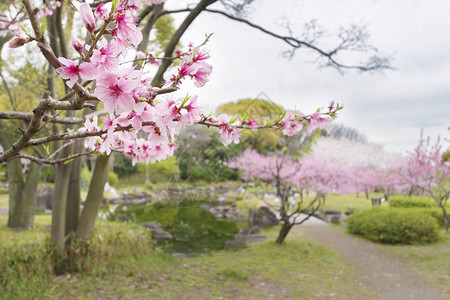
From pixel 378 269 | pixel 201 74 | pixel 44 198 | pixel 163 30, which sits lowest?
pixel 378 269

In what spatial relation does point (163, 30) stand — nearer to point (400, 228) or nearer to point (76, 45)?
point (400, 228)

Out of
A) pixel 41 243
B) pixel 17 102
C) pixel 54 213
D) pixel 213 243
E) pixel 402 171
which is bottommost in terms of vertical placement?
pixel 213 243

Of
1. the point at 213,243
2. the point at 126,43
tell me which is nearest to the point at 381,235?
the point at 213,243

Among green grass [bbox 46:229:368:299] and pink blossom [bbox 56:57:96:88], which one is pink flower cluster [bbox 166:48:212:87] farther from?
green grass [bbox 46:229:368:299]

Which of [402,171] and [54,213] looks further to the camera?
[402,171]

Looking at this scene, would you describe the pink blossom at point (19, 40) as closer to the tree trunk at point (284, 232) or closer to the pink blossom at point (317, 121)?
the pink blossom at point (317, 121)

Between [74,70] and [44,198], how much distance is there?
44.1 ft

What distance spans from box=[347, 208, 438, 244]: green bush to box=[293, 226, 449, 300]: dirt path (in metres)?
0.44

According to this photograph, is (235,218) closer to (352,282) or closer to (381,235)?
(381,235)

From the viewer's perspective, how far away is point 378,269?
6922mm

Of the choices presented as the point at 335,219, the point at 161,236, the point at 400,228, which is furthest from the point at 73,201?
the point at 335,219

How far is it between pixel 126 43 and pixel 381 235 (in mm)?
9555

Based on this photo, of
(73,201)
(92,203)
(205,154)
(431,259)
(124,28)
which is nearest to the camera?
(124,28)

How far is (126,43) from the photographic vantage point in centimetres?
136
